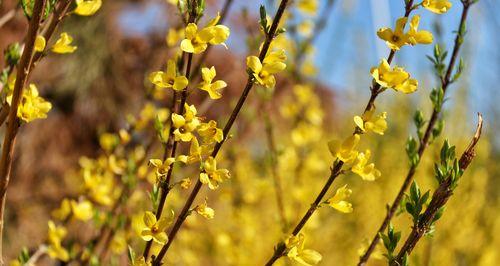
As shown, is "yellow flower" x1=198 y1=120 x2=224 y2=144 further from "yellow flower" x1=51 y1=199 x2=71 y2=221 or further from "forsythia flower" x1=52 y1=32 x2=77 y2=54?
"yellow flower" x1=51 y1=199 x2=71 y2=221

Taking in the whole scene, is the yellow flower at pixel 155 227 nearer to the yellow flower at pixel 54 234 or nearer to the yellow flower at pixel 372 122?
the yellow flower at pixel 372 122

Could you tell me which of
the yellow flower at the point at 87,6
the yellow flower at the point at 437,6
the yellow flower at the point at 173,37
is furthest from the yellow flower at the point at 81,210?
the yellow flower at the point at 437,6

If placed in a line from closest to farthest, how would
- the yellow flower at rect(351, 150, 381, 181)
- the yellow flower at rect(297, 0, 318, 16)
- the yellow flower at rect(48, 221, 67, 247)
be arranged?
the yellow flower at rect(351, 150, 381, 181) < the yellow flower at rect(48, 221, 67, 247) < the yellow flower at rect(297, 0, 318, 16)

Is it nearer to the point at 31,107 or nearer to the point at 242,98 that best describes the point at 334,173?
the point at 242,98

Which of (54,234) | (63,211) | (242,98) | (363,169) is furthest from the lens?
(63,211)

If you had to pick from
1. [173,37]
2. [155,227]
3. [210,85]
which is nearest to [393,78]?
[210,85]

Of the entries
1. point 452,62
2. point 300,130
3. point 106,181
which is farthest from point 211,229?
point 452,62

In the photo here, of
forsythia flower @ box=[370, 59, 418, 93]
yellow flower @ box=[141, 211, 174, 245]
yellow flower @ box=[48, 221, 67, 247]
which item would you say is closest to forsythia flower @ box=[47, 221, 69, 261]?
yellow flower @ box=[48, 221, 67, 247]
